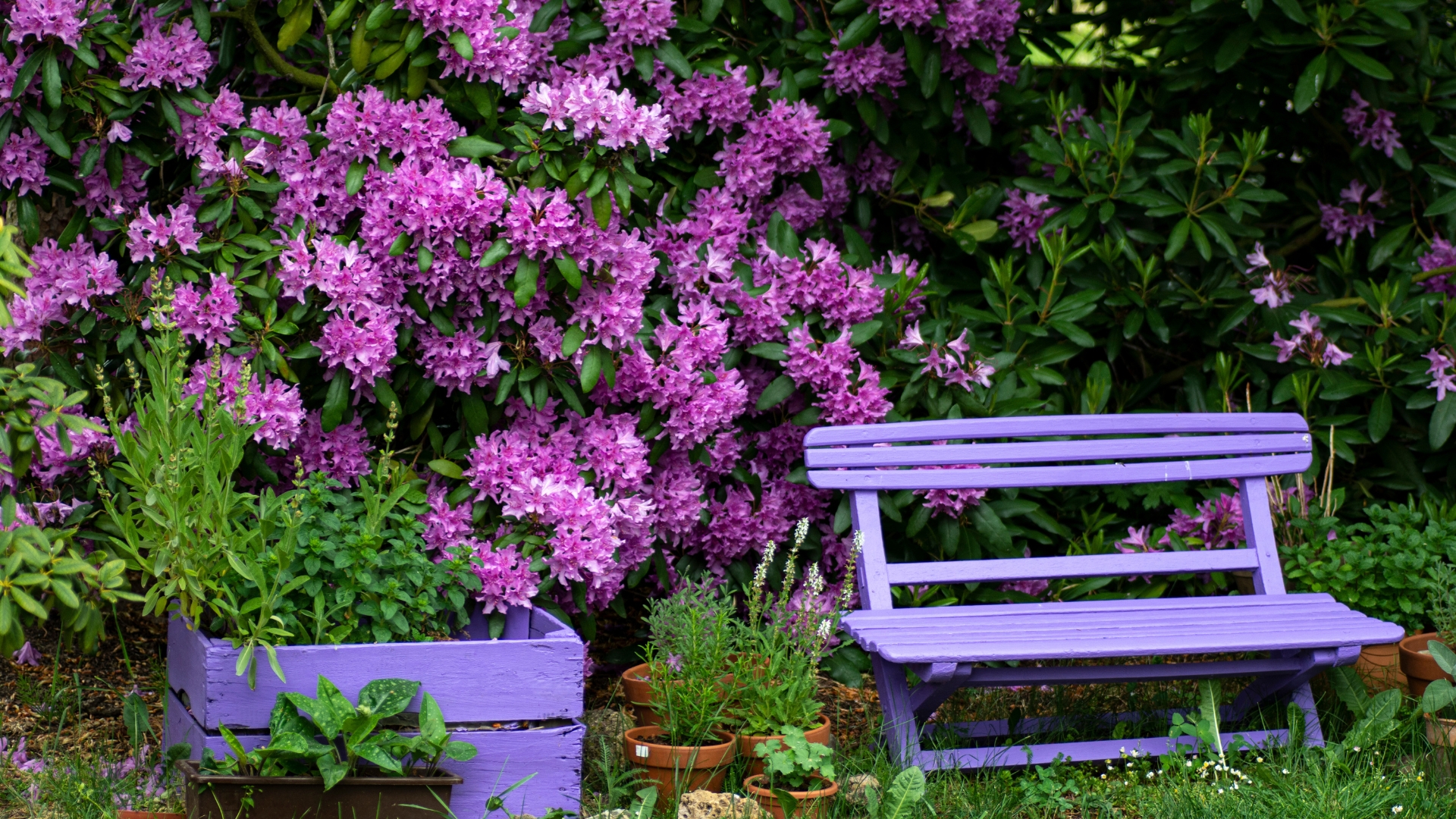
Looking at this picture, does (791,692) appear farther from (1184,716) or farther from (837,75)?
(837,75)

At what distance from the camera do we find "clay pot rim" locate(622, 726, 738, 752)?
2639 mm

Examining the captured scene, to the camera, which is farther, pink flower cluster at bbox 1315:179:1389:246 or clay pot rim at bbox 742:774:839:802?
pink flower cluster at bbox 1315:179:1389:246

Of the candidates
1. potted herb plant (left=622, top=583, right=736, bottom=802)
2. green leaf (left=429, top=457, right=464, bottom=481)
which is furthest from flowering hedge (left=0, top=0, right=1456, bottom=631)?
potted herb plant (left=622, top=583, right=736, bottom=802)

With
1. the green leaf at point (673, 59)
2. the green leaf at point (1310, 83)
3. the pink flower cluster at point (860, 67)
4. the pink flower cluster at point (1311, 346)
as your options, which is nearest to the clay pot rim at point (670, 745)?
the green leaf at point (673, 59)

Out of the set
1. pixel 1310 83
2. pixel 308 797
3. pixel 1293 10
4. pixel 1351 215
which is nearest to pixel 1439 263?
pixel 1351 215

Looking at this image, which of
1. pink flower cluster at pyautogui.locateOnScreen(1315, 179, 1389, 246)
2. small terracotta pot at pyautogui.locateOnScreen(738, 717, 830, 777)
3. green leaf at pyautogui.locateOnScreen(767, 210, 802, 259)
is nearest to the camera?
small terracotta pot at pyautogui.locateOnScreen(738, 717, 830, 777)

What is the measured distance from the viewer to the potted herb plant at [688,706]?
2.66m

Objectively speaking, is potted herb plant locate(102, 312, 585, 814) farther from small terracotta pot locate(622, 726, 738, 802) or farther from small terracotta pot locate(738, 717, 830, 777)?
small terracotta pot locate(738, 717, 830, 777)

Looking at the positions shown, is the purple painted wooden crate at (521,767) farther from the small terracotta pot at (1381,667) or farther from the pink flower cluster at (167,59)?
the small terracotta pot at (1381,667)

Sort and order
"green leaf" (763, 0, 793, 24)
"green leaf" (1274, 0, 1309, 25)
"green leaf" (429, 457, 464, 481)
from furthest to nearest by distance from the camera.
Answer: "green leaf" (1274, 0, 1309, 25) < "green leaf" (763, 0, 793, 24) < "green leaf" (429, 457, 464, 481)

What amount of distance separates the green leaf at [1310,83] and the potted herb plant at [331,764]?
9.41 ft

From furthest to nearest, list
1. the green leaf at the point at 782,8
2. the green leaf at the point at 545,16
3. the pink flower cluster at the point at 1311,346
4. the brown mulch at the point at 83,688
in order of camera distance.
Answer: the pink flower cluster at the point at 1311,346
the green leaf at the point at 782,8
the green leaf at the point at 545,16
the brown mulch at the point at 83,688

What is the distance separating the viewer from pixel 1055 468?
3.16 metres

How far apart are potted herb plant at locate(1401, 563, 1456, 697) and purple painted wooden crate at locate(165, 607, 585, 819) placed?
203 cm
